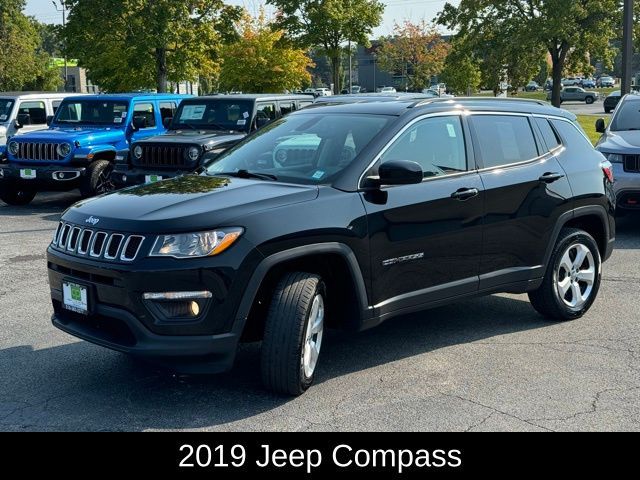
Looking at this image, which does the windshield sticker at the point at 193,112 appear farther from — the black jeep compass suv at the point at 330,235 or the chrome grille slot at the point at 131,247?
the chrome grille slot at the point at 131,247

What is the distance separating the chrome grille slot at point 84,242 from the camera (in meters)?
4.77

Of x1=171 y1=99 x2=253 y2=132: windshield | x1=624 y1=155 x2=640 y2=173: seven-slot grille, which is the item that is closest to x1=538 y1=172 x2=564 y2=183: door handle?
x1=624 y1=155 x2=640 y2=173: seven-slot grille

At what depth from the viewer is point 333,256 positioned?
5.07 metres

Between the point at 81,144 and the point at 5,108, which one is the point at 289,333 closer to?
the point at 81,144

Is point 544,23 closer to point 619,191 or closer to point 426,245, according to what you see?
point 619,191

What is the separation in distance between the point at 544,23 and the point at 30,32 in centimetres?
3746

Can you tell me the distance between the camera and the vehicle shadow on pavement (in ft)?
15.3

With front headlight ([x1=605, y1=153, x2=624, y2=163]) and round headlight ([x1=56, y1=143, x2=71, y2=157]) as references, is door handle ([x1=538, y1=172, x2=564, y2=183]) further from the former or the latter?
round headlight ([x1=56, y1=143, x2=71, y2=157])

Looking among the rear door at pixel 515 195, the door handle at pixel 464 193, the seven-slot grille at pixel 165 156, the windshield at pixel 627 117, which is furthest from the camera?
the windshield at pixel 627 117

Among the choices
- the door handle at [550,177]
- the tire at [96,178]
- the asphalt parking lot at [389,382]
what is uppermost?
the door handle at [550,177]

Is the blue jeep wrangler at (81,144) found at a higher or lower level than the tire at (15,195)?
higher

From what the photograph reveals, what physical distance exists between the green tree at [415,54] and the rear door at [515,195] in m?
54.6

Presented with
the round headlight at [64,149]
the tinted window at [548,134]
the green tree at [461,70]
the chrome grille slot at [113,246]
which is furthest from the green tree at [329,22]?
the chrome grille slot at [113,246]
